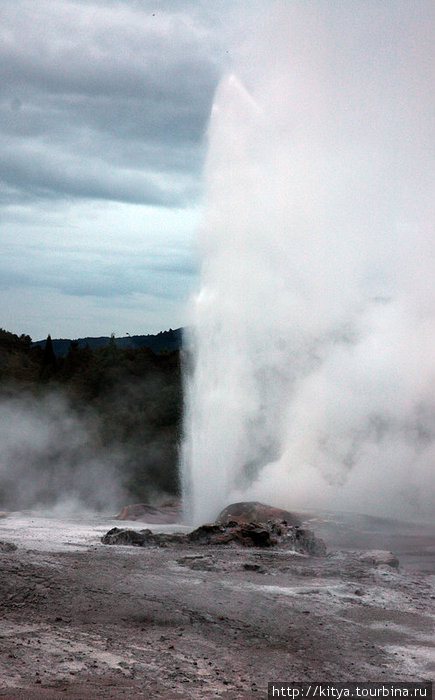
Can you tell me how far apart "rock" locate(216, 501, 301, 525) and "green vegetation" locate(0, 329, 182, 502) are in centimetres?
1260

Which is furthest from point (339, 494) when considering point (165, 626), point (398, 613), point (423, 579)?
point (165, 626)

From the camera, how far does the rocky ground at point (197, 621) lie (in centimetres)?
654

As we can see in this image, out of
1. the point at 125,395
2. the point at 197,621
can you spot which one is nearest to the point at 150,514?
the point at 197,621

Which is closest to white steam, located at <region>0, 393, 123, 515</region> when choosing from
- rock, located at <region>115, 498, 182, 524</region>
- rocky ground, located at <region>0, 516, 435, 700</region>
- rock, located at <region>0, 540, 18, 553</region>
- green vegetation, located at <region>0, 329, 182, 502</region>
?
green vegetation, located at <region>0, 329, 182, 502</region>

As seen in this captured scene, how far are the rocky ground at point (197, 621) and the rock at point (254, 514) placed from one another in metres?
2.93

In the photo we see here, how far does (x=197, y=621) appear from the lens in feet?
26.8

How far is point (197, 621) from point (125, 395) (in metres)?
29.3

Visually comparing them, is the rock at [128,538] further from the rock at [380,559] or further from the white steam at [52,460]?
the white steam at [52,460]

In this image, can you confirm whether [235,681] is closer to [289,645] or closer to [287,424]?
[289,645]

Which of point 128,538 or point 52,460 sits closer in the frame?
point 128,538

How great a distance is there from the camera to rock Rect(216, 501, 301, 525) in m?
15.1

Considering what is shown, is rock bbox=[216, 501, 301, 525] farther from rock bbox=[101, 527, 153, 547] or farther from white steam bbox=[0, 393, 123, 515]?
white steam bbox=[0, 393, 123, 515]

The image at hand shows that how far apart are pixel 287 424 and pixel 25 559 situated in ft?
59.3

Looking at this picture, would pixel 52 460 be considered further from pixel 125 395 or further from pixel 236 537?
pixel 236 537
